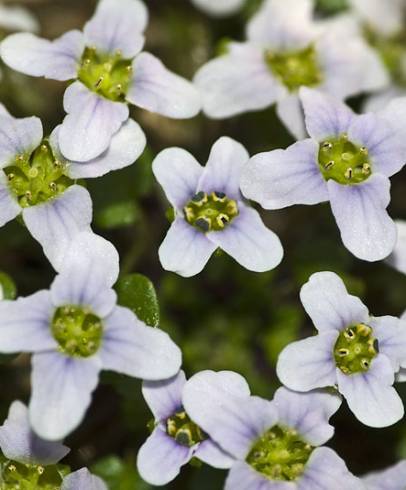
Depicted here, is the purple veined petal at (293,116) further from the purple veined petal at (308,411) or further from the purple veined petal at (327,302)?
the purple veined petal at (308,411)

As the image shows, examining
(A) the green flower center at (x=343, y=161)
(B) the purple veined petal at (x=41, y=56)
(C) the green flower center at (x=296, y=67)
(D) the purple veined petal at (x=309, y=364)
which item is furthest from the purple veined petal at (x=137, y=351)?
(C) the green flower center at (x=296, y=67)

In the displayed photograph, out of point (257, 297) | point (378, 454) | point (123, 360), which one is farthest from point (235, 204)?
point (378, 454)

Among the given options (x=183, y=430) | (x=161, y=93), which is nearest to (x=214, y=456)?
(x=183, y=430)

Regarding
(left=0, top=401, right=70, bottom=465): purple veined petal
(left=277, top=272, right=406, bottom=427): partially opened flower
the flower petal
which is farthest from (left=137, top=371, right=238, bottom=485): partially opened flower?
the flower petal

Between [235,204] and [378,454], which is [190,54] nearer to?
[235,204]

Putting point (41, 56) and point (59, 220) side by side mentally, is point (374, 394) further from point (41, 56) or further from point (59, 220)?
point (41, 56)

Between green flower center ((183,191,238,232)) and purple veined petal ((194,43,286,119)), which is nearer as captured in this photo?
green flower center ((183,191,238,232))

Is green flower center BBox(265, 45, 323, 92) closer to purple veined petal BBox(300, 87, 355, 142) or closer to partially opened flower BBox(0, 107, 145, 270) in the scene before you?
purple veined petal BBox(300, 87, 355, 142)
